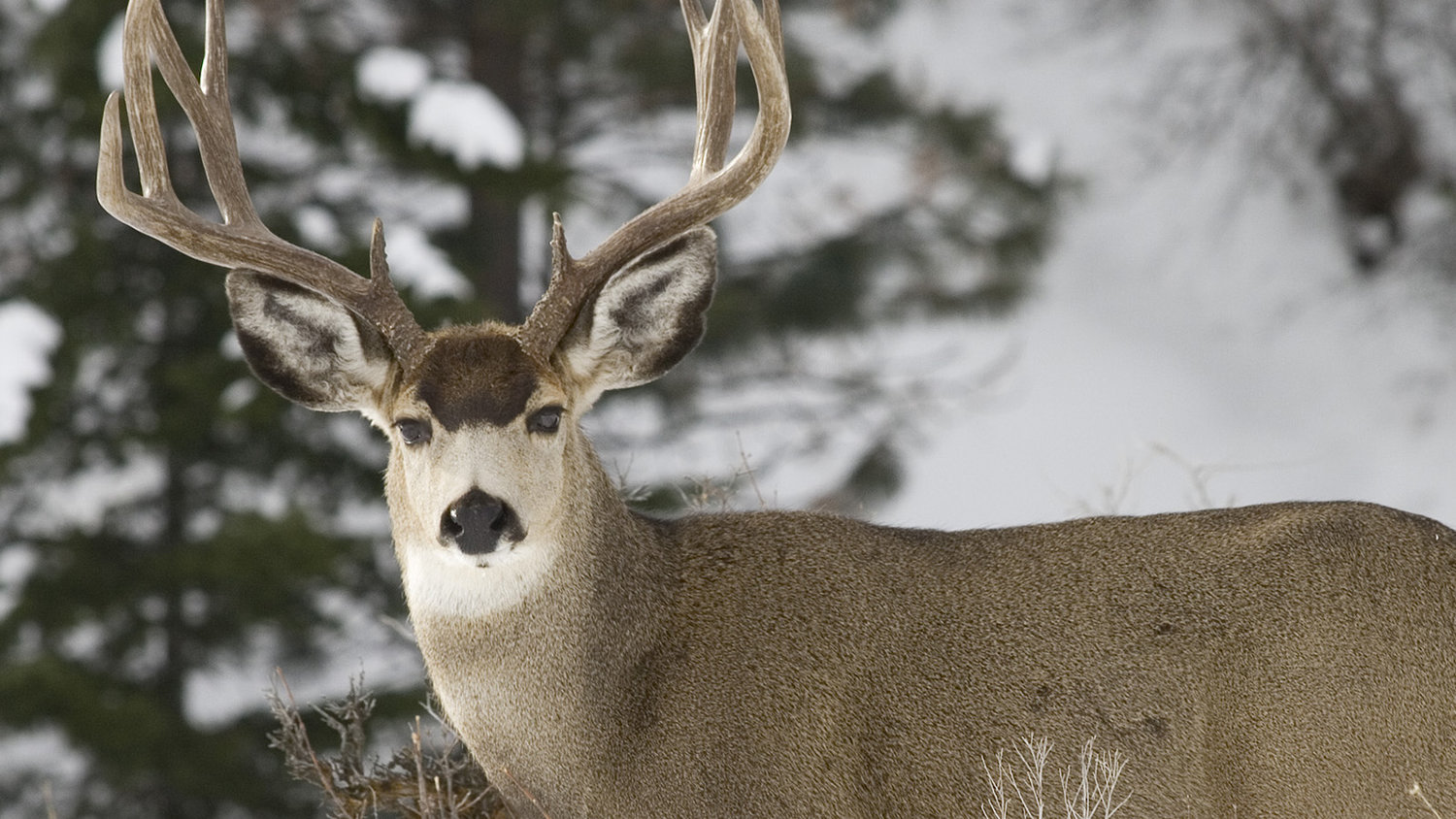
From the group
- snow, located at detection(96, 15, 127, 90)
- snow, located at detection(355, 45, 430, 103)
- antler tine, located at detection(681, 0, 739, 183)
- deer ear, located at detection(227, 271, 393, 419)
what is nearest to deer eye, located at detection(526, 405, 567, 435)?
deer ear, located at detection(227, 271, 393, 419)

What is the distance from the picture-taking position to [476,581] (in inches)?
195

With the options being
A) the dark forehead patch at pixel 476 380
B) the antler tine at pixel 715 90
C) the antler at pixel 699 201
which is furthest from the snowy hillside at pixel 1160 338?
the dark forehead patch at pixel 476 380

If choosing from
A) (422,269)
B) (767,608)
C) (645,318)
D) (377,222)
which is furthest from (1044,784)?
(422,269)

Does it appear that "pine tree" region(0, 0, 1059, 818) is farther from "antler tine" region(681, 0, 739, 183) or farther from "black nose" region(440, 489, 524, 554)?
"black nose" region(440, 489, 524, 554)

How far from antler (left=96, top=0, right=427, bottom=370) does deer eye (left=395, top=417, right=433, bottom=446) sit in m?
0.19

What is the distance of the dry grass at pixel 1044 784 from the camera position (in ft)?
15.5

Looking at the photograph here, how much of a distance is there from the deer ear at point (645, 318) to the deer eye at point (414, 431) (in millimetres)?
467

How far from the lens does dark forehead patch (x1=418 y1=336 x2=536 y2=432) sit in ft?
16.0

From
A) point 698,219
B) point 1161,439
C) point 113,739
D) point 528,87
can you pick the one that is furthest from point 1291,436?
point 698,219

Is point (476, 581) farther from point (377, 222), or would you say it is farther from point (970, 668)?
point (970, 668)

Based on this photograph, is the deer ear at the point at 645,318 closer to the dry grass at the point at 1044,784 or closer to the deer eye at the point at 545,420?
the deer eye at the point at 545,420

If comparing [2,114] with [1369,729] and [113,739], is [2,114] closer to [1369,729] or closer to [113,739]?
[113,739]

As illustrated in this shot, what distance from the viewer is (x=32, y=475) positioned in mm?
17156

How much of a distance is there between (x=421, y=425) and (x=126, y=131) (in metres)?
9.60
